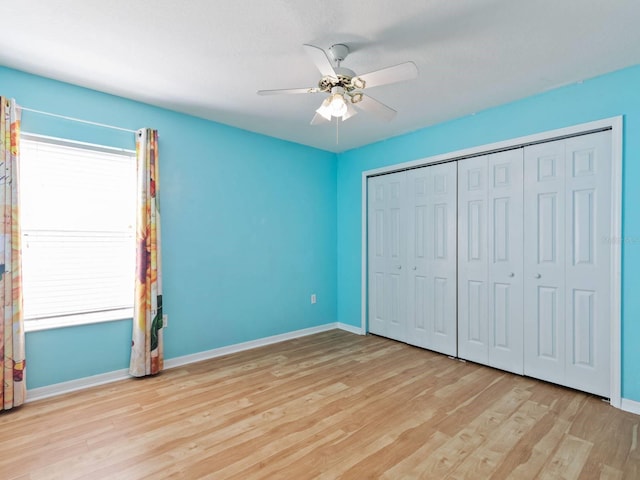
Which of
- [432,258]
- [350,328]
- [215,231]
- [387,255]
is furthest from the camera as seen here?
[350,328]

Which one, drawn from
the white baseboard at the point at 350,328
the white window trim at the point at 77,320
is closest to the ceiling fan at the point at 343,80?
the white window trim at the point at 77,320

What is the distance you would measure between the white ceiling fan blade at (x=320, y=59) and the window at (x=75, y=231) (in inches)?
81.1

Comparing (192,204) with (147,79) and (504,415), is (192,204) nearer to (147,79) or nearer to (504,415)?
(147,79)

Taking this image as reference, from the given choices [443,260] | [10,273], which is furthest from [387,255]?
[10,273]

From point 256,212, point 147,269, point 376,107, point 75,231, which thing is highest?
point 376,107

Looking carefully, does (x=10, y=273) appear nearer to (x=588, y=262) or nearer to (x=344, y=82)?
(x=344, y=82)

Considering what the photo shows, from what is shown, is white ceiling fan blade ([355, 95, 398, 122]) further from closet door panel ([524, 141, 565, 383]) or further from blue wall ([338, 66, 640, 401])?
closet door panel ([524, 141, 565, 383])

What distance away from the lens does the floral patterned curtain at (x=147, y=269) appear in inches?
115

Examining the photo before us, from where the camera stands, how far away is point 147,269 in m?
2.95

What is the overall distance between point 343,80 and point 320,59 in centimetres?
24

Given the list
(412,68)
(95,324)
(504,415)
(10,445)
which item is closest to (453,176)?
(412,68)

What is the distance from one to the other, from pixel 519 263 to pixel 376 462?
214 centimetres

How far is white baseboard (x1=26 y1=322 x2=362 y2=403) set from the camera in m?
2.59

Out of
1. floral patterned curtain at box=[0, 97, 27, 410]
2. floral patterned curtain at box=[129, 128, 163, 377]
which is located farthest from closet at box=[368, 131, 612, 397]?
floral patterned curtain at box=[0, 97, 27, 410]
